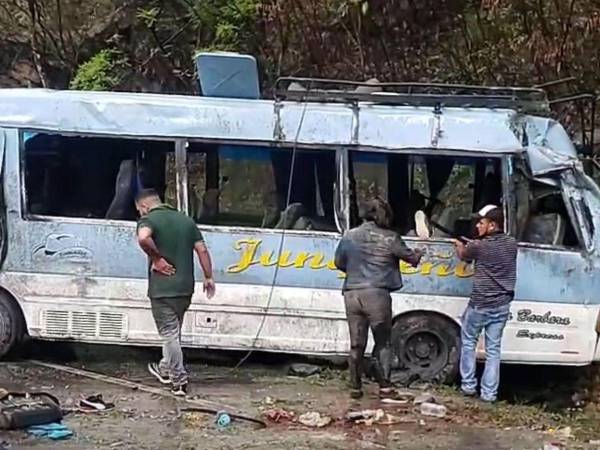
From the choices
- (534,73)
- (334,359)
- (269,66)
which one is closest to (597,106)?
(534,73)

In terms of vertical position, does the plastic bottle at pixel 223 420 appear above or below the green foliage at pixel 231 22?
below

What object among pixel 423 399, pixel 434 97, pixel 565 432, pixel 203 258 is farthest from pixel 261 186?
pixel 565 432

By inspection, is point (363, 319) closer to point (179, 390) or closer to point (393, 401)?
point (393, 401)

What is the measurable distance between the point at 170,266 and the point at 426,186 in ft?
8.74

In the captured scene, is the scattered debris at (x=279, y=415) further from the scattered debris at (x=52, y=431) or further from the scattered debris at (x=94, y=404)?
the scattered debris at (x=52, y=431)

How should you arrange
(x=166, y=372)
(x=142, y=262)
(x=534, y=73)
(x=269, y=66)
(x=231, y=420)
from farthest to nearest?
(x=269, y=66) < (x=534, y=73) < (x=142, y=262) < (x=166, y=372) < (x=231, y=420)

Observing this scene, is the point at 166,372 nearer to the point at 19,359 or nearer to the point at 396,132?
the point at 19,359

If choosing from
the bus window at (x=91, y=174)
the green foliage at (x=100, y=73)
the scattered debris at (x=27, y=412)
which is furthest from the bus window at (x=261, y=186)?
the green foliage at (x=100, y=73)

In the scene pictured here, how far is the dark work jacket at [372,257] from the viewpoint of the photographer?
9742mm

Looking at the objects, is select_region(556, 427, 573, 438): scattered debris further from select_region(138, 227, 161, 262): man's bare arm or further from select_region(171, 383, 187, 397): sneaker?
select_region(138, 227, 161, 262): man's bare arm

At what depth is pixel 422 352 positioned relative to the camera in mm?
10477

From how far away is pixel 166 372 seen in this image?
9828 millimetres

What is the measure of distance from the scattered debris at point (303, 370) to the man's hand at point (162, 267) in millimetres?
1987

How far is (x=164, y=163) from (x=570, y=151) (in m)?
3.70
